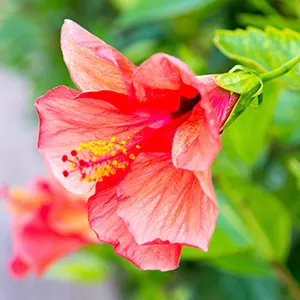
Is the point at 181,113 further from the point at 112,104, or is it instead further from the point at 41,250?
the point at 41,250

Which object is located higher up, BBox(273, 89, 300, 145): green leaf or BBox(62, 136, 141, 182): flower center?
BBox(62, 136, 141, 182): flower center

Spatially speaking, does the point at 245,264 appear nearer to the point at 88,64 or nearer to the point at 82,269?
the point at 88,64

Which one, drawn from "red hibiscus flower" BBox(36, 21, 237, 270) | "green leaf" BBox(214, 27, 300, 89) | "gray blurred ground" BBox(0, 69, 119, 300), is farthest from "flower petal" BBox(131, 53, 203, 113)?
"gray blurred ground" BBox(0, 69, 119, 300)

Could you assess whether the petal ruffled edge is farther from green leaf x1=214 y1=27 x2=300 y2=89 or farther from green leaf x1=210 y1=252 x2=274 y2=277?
green leaf x1=210 y1=252 x2=274 y2=277

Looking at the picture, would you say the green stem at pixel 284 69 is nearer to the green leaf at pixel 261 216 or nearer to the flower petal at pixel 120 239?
the flower petal at pixel 120 239

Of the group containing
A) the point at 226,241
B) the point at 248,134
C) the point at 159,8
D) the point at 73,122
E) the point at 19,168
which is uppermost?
the point at 73,122

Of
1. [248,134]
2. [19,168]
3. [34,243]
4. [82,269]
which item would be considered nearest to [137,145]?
[248,134]
